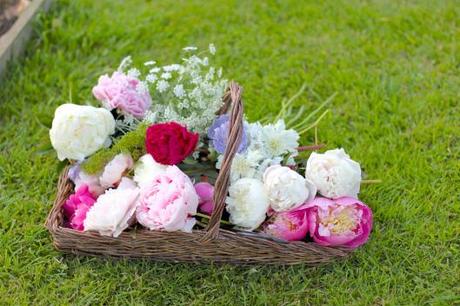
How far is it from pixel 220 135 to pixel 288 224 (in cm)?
37

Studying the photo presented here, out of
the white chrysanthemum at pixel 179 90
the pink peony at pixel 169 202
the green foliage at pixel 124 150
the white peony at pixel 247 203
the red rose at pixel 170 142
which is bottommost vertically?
the white peony at pixel 247 203

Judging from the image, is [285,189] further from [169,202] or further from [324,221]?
[169,202]

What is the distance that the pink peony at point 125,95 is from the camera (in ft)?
7.47

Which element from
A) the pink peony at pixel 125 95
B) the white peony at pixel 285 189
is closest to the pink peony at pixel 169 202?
the white peony at pixel 285 189

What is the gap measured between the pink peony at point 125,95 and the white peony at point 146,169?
235 millimetres

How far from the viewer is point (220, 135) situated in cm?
215

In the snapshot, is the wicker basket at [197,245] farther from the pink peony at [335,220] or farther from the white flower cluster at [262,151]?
the white flower cluster at [262,151]

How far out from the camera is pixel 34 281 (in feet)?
7.08

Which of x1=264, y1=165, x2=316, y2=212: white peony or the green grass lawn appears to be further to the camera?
the green grass lawn

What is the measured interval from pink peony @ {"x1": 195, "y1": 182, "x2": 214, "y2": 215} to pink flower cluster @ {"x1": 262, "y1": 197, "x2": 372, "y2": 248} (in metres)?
0.20

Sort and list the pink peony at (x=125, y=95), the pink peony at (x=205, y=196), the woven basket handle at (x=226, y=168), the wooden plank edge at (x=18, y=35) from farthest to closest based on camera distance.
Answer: the wooden plank edge at (x=18, y=35) < the pink peony at (x=125, y=95) < the pink peony at (x=205, y=196) < the woven basket handle at (x=226, y=168)

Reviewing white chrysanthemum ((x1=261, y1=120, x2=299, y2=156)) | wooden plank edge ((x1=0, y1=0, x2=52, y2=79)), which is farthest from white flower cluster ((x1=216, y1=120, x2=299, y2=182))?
wooden plank edge ((x1=0, y1=0, x2=52, y2=79))

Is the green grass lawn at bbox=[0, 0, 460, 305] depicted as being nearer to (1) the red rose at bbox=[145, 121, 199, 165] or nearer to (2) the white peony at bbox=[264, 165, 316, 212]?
(2) the white peony at bbox=[264, 165, 316, 212]

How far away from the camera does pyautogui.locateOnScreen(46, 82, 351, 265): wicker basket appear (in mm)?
2047
